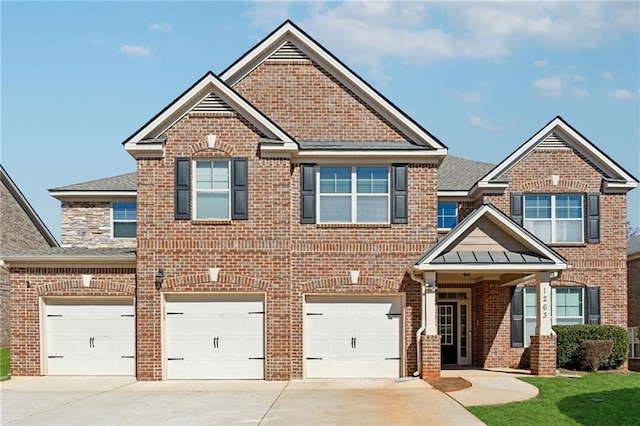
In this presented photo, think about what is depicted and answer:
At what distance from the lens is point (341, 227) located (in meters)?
18.6

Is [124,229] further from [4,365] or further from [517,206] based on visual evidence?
[517,206]

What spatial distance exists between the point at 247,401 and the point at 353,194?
6.59 meters

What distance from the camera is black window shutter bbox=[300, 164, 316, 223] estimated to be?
732 inches

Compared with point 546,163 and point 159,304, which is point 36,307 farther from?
point 546,163

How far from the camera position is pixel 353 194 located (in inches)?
736

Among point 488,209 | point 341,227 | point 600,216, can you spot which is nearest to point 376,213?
point 341,227

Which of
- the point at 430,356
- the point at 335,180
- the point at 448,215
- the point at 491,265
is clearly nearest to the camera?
the point at 491,265

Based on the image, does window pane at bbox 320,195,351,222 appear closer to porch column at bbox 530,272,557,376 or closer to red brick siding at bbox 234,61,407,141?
red brick siding at bbox 234,61,407,141

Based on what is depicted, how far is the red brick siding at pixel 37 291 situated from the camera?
1870 cm

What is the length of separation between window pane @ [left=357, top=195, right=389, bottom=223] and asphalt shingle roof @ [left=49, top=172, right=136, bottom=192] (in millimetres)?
8694

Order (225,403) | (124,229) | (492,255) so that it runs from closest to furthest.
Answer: (225,403)
(492,255)
(124,229)

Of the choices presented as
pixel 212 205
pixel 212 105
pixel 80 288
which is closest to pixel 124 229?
pixel 80 288

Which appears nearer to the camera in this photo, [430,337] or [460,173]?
[430,337]

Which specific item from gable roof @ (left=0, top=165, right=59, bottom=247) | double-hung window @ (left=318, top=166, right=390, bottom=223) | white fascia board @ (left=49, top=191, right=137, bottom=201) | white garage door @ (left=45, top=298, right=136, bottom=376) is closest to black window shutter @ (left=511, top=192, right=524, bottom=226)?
double-hung window @ (left=318, top=166, right=390, bottom=223)
